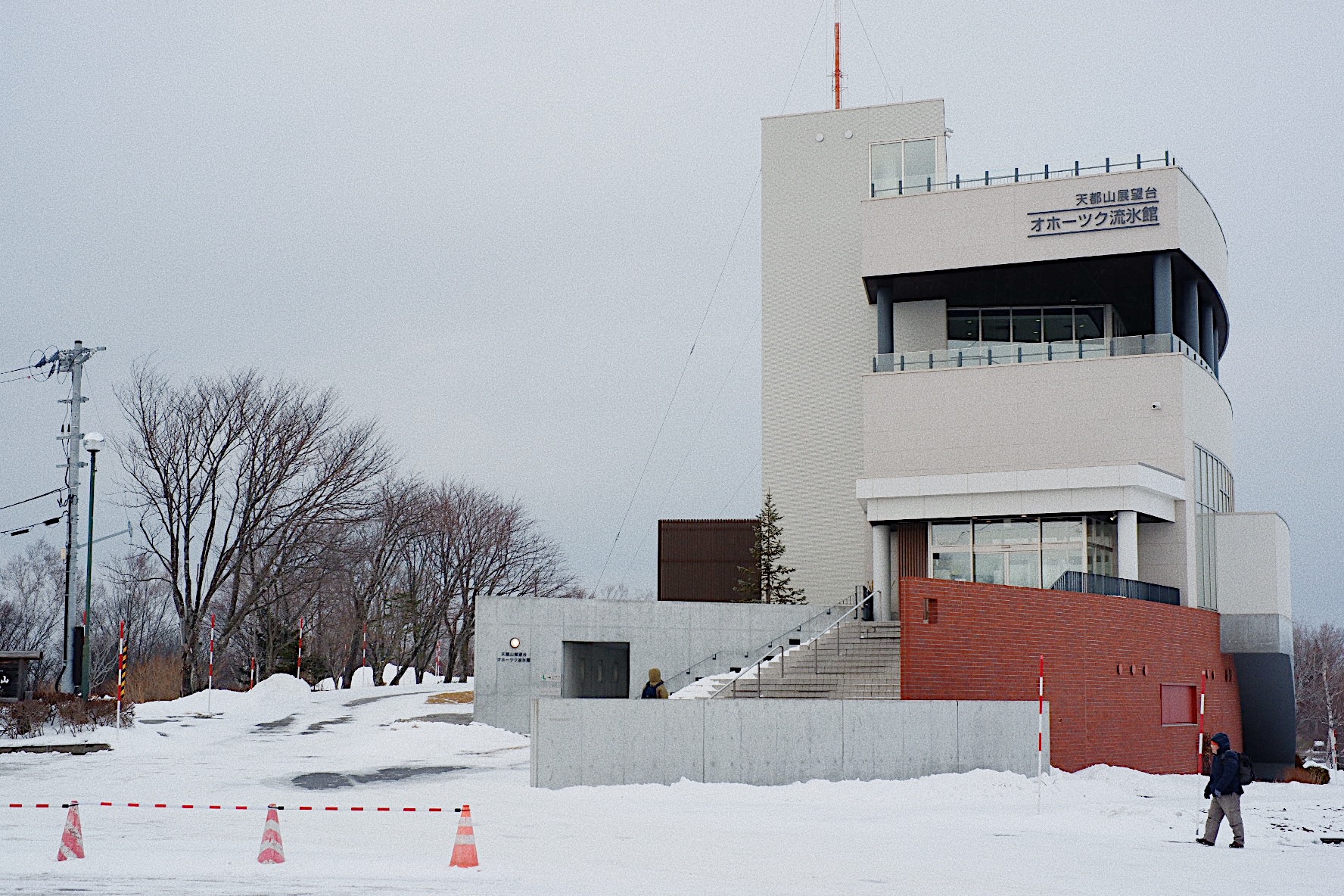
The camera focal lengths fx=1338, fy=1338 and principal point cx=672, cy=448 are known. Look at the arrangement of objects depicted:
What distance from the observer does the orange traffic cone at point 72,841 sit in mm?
14031

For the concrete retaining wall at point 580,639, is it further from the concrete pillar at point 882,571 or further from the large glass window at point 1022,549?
the large glass window at point 1022,549

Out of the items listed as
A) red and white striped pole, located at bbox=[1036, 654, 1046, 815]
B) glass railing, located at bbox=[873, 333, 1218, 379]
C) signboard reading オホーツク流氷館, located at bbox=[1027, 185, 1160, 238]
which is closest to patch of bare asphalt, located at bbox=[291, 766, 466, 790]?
red and white striped pole, located at bbox=[1036, 654, 1046, 815]

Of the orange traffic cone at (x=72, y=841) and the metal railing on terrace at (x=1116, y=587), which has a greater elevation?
the metal railing on terrace at (x=1116, y=587)

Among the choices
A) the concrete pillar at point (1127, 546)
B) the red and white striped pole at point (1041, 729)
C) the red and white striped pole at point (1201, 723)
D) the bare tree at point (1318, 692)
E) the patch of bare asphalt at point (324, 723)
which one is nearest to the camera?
the red and white striped pole at point (1041, 729)

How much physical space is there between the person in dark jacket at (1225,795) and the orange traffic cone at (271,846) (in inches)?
457

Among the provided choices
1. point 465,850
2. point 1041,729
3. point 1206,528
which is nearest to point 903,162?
point 1206,528

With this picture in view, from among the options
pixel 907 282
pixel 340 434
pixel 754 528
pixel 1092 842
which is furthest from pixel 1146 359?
pixel 340 434

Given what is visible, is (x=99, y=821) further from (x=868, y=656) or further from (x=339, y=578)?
(x=339, y=578)

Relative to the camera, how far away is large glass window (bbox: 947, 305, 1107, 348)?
137 ft

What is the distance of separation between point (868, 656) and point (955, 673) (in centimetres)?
542

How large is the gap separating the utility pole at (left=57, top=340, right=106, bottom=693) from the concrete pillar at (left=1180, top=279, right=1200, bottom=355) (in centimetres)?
3184

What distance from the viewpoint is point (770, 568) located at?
140 feet

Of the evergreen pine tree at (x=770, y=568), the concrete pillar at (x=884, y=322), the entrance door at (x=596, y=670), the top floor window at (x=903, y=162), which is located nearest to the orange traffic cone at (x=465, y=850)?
the entrance door at (x=596, y=670)

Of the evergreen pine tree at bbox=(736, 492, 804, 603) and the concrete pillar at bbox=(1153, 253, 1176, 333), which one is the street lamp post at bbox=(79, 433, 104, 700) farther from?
the concrete pillar at bbox=(1153, 253, 1176, 333)
